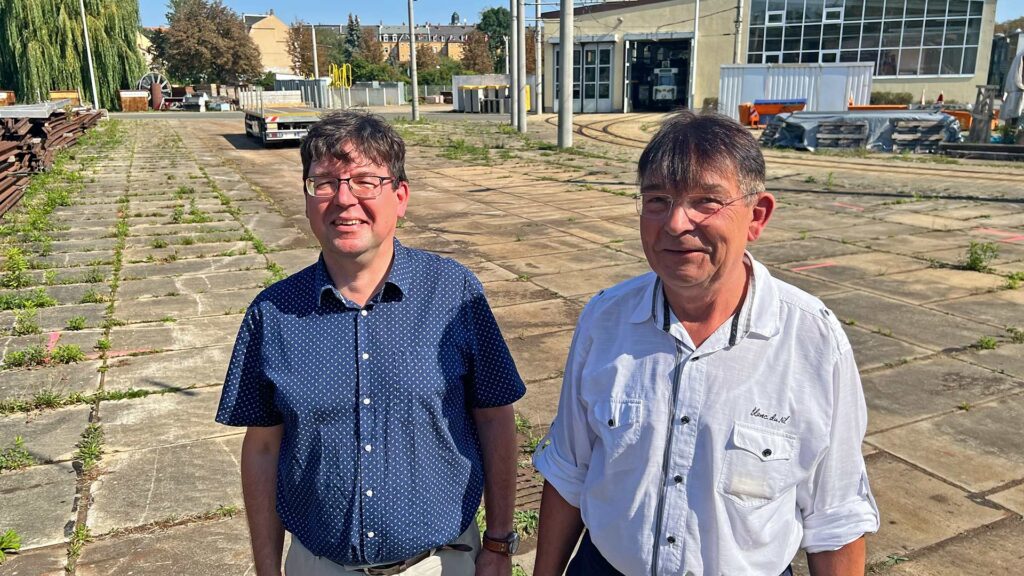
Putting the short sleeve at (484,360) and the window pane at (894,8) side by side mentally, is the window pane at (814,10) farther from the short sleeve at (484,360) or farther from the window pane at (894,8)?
the short sleeve at (484,360)

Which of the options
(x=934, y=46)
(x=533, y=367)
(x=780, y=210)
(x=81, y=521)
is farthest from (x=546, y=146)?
(x=934, y=46)

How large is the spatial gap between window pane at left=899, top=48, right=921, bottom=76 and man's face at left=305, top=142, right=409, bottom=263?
43.1 meters

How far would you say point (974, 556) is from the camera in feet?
10.9

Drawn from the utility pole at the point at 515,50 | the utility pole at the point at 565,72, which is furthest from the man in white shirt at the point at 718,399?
the utility pole at the point at 515,50

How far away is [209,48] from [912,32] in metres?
54.8

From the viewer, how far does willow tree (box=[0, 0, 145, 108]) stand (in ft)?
125

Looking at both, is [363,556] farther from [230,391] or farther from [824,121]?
[824,121]

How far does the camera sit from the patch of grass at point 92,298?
7.17m

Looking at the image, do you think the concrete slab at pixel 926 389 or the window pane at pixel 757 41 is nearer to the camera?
the concrete slab at pixel 926 389

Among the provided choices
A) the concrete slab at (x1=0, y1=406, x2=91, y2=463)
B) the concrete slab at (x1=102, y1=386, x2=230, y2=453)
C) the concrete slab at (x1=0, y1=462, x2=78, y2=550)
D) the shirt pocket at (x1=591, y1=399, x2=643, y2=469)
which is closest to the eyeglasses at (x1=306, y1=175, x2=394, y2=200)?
the shirt pocket at (x1=591, y1=399, x2=643, y2=469)

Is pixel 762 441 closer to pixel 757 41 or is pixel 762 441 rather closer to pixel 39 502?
pixel 39 502

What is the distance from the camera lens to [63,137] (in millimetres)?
21047

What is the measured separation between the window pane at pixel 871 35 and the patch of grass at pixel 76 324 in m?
40.6

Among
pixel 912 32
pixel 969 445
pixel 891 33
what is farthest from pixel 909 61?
pixel 969 445
